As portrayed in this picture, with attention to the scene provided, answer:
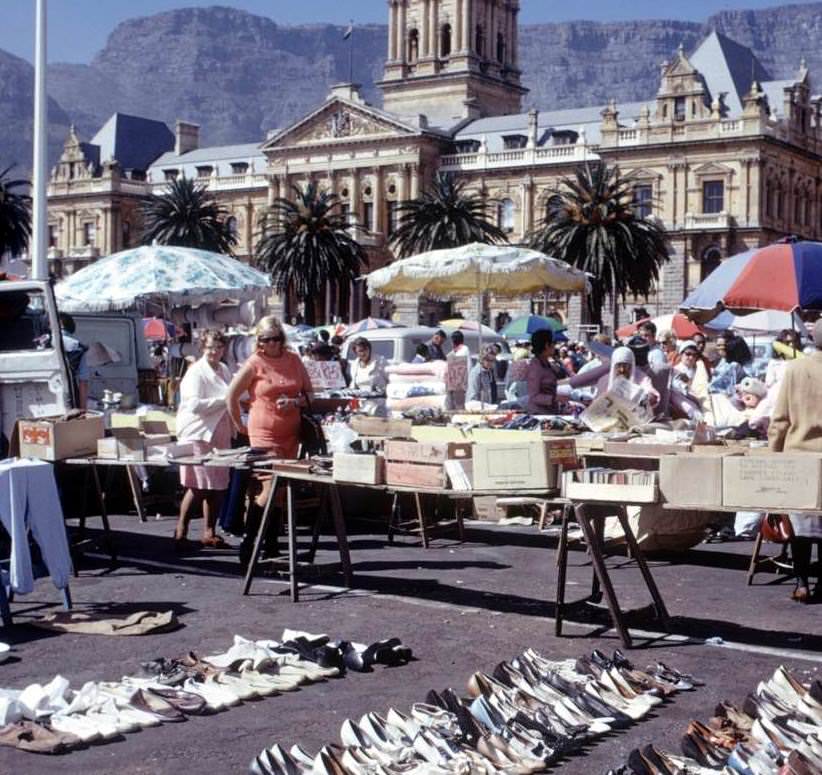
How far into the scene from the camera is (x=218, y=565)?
10148mm

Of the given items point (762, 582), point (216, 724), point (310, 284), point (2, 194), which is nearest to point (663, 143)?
point (310, 284)

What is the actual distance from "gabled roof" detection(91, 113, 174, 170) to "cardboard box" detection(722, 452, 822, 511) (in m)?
83.8

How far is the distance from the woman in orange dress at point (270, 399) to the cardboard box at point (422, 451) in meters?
1.56

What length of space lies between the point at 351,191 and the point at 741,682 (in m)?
70.0

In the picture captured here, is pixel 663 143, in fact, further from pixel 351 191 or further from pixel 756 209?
pixel 351 191

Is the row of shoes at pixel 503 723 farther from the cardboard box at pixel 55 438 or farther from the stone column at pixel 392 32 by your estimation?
the stone column at pixel 392 32

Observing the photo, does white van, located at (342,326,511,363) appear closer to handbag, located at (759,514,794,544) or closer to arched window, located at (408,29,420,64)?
handbag, located at (759,514,794,544)

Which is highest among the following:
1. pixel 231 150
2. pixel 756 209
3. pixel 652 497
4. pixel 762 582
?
pixel 231 150

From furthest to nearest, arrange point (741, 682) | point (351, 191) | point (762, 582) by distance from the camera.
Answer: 1. point (351, 191)
2. point (762, 582)
3. point (741, 682)

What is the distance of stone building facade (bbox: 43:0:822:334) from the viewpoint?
62.2 metres

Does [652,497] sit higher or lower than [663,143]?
lower

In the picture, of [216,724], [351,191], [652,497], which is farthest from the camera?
[351,191]

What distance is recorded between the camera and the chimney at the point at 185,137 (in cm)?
8919

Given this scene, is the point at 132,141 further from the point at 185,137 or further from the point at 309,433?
the point at 309,433
